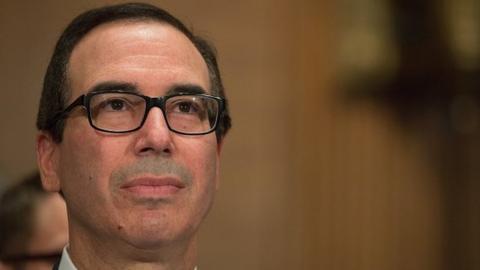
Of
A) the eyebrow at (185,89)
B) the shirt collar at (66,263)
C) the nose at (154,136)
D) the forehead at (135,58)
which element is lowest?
the shirt collar at (66,263)

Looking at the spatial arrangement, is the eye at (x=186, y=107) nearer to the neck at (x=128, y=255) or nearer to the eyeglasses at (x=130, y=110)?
the eyeglasses at (x=130, y=110)

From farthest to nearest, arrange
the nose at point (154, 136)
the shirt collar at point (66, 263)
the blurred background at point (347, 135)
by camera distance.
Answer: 1. the blurred background at point (347, 135)
2. the shirt collar at point (66, 263)
3. the nose at point (154, 136)

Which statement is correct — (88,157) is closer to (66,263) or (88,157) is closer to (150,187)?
(150,187)

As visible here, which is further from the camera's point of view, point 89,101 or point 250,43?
point 250,43

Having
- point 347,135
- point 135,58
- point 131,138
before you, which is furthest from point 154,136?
point 347,135

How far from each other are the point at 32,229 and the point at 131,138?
84 centimetres

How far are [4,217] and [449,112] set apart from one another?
2.45m

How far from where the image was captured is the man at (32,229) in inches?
82.7

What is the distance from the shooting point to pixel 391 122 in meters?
4.00

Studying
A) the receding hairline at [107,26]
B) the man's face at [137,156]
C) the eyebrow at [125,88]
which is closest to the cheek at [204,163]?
the man's face at [137,156]

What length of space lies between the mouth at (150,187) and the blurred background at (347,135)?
6.40ft

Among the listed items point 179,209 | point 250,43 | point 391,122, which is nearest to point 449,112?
point 391,122

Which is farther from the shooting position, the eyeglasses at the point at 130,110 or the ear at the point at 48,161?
the ear at the point at 48,161

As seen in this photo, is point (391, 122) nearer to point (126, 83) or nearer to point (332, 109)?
point (332, 109)
